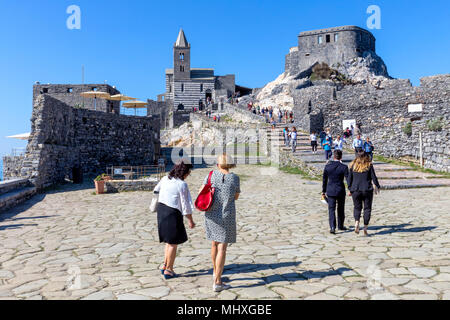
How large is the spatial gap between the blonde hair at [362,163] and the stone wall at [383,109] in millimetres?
12539

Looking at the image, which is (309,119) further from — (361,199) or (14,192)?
(14,192)

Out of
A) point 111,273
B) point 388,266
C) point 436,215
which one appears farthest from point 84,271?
point 436,215

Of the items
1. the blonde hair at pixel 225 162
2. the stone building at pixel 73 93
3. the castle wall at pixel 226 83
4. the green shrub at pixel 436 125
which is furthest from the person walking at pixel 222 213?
the castle wall at pixel 226 83

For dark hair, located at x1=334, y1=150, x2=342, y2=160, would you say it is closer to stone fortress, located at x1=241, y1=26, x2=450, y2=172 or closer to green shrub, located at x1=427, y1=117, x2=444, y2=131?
stone fortress, located at x1=241, y1=26, x2=450, y2=172

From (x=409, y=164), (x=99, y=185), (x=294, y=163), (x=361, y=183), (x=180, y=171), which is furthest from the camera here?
(x=294, y=163)

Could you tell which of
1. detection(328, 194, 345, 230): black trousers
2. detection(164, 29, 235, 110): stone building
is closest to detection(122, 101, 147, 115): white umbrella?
detection(328, 194, 345, 230): black trousers

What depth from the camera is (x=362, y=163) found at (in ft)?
22.7

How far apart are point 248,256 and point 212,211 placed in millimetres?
1643

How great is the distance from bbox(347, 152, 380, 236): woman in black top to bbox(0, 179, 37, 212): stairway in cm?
949

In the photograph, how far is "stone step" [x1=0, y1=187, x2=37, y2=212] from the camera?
1012cm

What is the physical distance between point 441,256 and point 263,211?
15.7 feet

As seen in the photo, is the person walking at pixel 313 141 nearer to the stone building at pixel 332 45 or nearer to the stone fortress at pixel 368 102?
the stone fortress at pixel 368 102

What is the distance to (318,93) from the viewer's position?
97.8 ft

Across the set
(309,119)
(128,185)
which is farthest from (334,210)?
(309,119)
